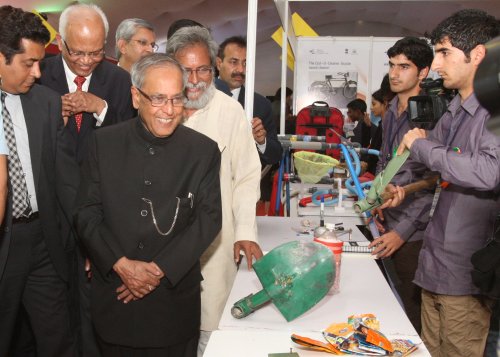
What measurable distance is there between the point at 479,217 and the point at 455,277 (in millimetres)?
→ 236

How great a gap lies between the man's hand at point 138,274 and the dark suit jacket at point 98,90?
842mm

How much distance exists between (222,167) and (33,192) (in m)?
0.80

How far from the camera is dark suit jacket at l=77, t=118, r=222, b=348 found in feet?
6.13

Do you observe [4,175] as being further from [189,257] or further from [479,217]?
[479,217]

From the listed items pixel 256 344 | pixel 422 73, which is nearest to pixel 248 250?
pixel 256 344

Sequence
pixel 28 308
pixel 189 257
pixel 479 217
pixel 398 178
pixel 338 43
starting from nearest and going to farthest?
1. pixel 189 257
2. pixel 479 217
3. pixel 28 308
4. pixel 398 178
5. pixel 338 43

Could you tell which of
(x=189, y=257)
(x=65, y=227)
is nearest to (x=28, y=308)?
(x=65, y=227)

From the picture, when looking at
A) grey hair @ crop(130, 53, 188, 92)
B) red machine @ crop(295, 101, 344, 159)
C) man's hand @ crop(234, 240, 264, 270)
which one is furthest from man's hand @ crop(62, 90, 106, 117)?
red machine @ crop(295, 101, 344, 159)

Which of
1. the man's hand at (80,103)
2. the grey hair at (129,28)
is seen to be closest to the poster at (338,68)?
the grey hair at (129,28)

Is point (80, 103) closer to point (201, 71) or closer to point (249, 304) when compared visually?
point (201, 71)

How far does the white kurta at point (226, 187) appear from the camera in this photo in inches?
89.8

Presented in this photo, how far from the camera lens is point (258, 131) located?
2.89 metres

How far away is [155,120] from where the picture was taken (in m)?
1.90

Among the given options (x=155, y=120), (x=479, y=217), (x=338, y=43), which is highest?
(x=338, y=43)
